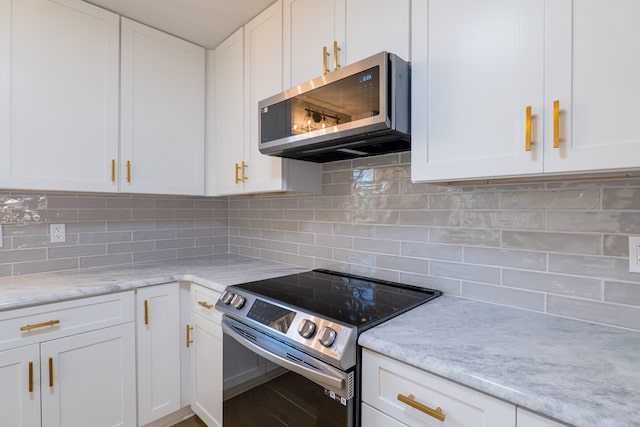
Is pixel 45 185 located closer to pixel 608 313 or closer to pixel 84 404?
pixel 84 404

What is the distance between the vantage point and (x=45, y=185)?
5.40 ft

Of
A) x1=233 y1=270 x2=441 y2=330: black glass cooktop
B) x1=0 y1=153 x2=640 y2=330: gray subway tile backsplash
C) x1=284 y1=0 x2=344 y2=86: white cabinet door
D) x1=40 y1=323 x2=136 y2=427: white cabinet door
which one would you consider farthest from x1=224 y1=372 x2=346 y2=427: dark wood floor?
x1=284 y1=0 x2=344 y2=86: white cabinet door

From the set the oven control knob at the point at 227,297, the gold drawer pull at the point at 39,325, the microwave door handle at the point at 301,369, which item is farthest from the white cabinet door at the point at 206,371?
the gold drawer pull at the point at 39,325

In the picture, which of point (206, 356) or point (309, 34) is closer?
point (309, 34)

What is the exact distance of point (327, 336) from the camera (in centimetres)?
103

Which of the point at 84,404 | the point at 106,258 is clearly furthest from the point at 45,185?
the point at 84,404

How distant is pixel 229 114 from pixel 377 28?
1.17 m

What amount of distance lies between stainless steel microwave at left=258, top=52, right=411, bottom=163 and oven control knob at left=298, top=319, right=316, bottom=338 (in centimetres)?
70

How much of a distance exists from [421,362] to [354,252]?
973 mm

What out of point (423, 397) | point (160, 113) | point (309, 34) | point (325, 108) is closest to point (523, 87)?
point (325, 108)

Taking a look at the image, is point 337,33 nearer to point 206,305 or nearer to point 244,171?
point 244,171

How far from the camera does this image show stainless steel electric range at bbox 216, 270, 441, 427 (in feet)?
3.30

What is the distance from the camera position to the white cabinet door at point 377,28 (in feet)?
4.01

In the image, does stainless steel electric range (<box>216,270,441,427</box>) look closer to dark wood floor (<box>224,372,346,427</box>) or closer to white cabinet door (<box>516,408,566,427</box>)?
dark wood floor (<box>224,372,346,427</box>)
